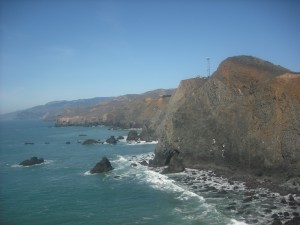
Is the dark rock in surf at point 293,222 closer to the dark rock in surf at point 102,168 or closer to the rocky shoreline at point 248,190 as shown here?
the rocky shoreline at point 248,190

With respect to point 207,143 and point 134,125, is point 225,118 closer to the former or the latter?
point 207,143

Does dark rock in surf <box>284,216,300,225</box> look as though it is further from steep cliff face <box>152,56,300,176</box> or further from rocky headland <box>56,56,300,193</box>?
steep cliff face <box>152,56,300,176</box>

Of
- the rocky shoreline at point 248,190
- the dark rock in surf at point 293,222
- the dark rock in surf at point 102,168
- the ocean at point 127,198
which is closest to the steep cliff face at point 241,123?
the rocky shoreline at point 248,190

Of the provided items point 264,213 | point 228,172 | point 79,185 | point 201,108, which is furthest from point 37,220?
point 201,108

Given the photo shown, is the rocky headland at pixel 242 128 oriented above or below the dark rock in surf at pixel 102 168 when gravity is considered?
above

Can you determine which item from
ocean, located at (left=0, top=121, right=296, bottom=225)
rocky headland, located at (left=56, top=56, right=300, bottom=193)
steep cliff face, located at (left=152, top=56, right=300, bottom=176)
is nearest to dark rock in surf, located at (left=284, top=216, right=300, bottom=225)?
ocean, located at (left=0, top=121, right=296, bottom=225)

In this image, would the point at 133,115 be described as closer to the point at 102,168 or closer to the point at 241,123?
the point at 102,168

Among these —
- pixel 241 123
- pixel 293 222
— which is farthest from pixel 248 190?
pixel 241 123

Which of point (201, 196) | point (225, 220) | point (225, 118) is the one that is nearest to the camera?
point (225, 220)
